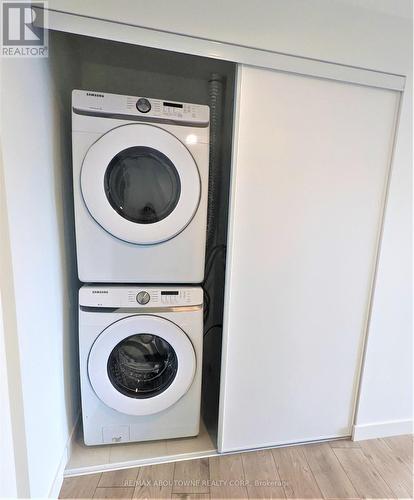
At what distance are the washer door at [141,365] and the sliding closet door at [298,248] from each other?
23 cm

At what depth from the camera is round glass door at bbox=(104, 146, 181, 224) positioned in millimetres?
1219

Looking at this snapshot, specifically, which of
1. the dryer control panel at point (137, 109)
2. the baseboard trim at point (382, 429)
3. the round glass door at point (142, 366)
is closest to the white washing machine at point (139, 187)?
A: the dryer control panel at point (137, 109)

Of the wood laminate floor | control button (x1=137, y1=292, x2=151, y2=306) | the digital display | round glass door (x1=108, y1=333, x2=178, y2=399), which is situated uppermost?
the digital display

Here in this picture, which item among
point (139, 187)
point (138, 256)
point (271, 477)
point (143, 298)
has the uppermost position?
point (139, 187)

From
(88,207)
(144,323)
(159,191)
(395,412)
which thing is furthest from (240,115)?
(395,412)

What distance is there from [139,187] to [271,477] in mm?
1495

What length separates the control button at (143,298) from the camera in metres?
1.27

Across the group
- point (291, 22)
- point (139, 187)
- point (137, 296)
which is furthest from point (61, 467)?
point (291, 22)

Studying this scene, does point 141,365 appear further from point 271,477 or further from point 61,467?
point 271,477

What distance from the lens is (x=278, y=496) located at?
3.98 ft

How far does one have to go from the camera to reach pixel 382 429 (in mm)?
1569

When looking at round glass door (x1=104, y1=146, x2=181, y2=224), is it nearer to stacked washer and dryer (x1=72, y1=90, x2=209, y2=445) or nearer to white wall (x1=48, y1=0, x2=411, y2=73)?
stacked washer and dryer (x1=72, y1=90, x2=209, y2=445)

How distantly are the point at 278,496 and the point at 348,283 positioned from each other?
1.01 m

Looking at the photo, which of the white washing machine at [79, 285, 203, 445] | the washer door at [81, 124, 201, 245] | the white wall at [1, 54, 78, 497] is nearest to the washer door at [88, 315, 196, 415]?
the white washing machine at [79, 285, 203, 445]
